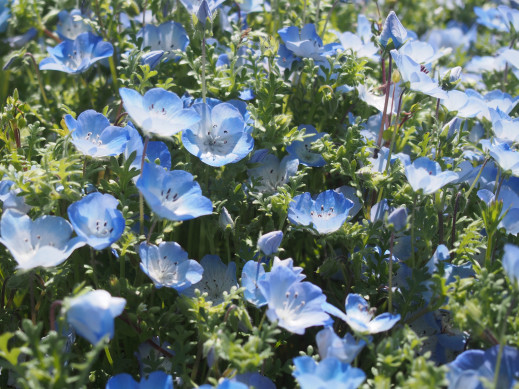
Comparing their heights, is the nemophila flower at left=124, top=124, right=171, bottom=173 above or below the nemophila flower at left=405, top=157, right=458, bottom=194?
below

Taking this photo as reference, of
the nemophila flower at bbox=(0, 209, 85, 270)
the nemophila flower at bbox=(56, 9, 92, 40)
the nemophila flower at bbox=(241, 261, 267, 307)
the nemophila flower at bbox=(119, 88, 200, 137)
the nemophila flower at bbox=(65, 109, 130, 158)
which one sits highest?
the nemophila flower at bbox=(119, 88, 200, 137)

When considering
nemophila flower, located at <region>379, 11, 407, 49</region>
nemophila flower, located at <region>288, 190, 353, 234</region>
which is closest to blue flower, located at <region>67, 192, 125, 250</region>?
nemophila flower, located at <region>288, 190, 353, 234</region>

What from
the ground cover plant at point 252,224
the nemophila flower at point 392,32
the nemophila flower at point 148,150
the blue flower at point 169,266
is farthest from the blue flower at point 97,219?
the nemophila flower at point 392,32

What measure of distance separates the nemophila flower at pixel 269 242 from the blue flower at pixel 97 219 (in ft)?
1.32

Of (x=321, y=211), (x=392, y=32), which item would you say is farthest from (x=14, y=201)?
(x=392, y=32)

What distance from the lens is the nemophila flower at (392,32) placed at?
2125mm

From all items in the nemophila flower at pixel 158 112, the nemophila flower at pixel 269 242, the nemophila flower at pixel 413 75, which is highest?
the nemophila flower at pixel 413 75

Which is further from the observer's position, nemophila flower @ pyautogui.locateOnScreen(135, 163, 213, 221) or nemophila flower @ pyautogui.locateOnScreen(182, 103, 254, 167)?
nemophila flower @ pyautogui.locateOnScreen(182, 103, 254, 167)

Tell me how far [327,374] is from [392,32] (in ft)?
3.96

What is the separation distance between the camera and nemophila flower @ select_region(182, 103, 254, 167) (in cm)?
213

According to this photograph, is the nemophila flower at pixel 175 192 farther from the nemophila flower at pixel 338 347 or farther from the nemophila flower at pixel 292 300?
the nemophila flower at pixel 338 347

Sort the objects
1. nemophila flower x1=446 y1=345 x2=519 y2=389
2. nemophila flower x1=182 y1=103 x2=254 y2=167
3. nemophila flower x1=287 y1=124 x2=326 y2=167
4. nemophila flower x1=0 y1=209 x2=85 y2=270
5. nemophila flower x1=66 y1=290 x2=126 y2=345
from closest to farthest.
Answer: nemophila flower x1=66 y1=290 x2=126 y2=345 → nemophila flower x1=446 y1=345 x2=519 y2=389 → nemophila flower x1=0 y1=209 x2=85 y2=270 → nemophila flower x1=182 y1=103 x2=254 y2=167 → nemophila flower x1=287 y1=124 x2=326 y2=167

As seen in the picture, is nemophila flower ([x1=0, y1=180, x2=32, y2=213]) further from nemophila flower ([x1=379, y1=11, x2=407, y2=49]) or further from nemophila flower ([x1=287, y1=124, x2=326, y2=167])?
nemophila flower ([x1=379, y1=11, x2=407, y2=49])

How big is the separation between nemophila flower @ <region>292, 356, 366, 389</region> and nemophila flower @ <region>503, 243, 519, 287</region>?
448 millimetres
